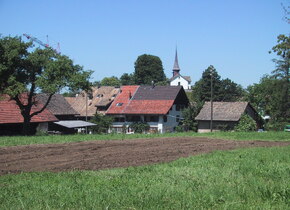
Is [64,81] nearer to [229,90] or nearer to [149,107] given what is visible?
[149,107]

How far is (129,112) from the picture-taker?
63188mm

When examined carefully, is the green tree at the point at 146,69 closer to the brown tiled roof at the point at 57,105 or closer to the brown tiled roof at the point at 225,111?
the brown tiled roof at the point at 225,111

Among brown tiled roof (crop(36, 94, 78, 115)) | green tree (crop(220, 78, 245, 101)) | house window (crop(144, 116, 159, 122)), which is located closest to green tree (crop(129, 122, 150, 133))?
house window (crop(144, 116, 159, 122))

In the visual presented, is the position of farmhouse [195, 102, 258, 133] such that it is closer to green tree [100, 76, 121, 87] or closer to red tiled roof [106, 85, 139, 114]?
red tiled roof [106, 85, 139, 114]

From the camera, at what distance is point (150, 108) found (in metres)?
63.0

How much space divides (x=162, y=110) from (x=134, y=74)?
192ft

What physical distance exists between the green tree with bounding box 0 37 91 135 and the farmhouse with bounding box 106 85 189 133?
76.7 feet

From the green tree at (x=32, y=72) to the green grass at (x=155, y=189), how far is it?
27.5 meters

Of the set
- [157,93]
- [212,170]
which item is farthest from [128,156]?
[157,93]

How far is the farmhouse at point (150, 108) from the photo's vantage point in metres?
62.4

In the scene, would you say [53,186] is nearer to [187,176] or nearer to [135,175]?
[135,175]

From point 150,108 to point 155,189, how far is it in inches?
2157

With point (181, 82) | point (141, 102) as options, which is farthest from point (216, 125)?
point (181, 82)

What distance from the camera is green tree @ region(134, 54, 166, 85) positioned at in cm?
11619
